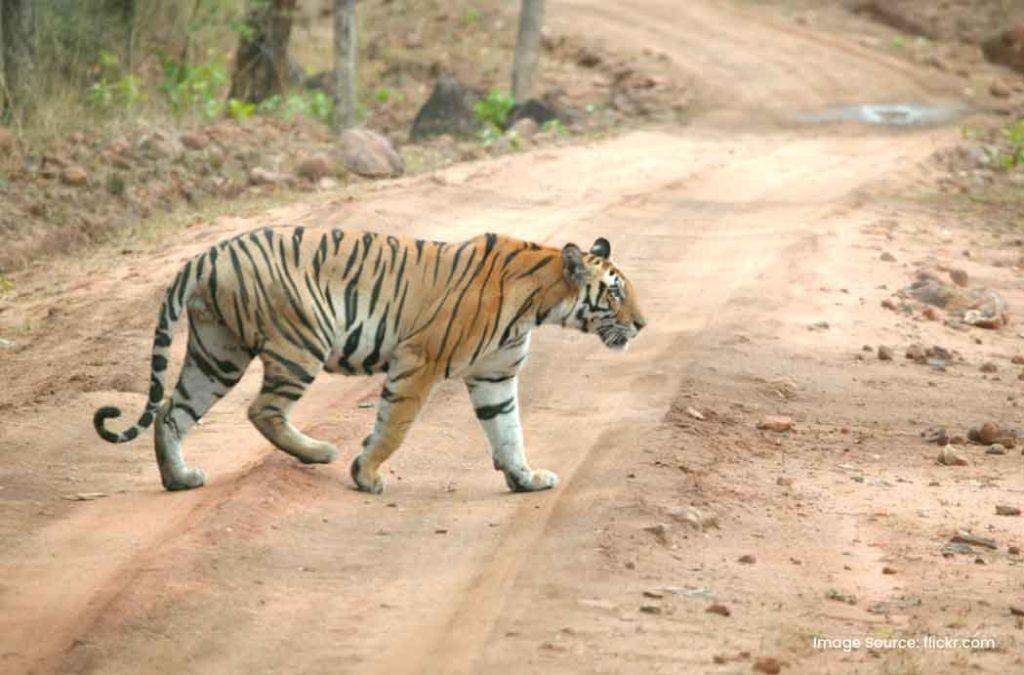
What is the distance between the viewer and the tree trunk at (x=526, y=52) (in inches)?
1059

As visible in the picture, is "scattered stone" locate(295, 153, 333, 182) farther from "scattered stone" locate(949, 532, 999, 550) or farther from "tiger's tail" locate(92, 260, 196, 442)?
"scattered stone" locate(949, 532, 999, 550)

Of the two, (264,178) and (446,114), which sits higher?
(264,178)

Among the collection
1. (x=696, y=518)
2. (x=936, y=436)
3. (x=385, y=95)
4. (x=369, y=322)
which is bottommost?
(x=385, y=95)

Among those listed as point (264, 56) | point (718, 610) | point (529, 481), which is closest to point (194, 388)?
point (529, 481)

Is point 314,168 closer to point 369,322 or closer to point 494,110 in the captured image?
point 494,110

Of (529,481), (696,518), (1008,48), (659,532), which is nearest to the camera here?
(659,532)

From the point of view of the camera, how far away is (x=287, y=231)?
28.2 feet


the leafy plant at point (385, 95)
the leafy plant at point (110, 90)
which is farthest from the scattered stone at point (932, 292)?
the leafy plant at point (385, 95)

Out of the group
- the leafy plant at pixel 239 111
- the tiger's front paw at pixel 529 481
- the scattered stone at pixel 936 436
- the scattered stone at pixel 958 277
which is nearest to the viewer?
the tiger's front paw at pixel 529 481

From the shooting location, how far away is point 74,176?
1741 centimetres

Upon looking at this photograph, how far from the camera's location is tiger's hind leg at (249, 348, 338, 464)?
27.3ft

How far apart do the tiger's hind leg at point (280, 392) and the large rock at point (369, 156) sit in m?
10.9

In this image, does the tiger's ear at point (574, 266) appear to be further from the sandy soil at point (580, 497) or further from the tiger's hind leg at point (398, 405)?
the sandy soil at point (580, 497)

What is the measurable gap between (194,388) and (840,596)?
3462 mm
